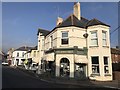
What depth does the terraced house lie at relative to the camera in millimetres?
21500

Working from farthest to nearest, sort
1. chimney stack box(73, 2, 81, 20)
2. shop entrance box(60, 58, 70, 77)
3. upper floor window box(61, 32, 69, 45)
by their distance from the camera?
1. chimney stack box(73, 2, 81, 20)
2. upper floor window box(61, 32, 69, 45)
3. shop entrance box(60, 58, 70, 77)

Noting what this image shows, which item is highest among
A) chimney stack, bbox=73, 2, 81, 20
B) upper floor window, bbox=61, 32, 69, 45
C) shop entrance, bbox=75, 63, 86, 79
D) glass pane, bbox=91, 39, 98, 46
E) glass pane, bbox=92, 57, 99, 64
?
chimney stack, bbox=73, 2, 81, 20

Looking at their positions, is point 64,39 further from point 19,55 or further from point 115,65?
point 19,55

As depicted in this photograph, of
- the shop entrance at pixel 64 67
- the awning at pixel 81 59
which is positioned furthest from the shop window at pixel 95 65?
the shop entrance at pixel 64 67

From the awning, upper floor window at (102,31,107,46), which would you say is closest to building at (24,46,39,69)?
the awning

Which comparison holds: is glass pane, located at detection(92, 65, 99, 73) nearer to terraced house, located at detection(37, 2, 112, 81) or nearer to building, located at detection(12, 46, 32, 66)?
terraced house, located at detection(37, 2, 112, 81)

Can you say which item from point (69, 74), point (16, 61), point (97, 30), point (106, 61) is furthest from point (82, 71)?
point (16, 61)

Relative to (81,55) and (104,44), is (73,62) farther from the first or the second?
(104,44)

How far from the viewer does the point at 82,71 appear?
22.2 metres

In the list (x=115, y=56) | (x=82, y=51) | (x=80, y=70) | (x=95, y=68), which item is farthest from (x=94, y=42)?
(x=115, y=56)

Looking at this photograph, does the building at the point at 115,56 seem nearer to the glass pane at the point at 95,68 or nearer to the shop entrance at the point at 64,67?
the glass pane at the point at 95,68

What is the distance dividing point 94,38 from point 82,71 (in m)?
4.47

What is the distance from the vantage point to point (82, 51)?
22375 mm

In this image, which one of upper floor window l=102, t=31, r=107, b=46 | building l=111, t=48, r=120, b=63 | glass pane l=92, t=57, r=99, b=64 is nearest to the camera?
glass pane l=92, t=57, r=99, b=64
